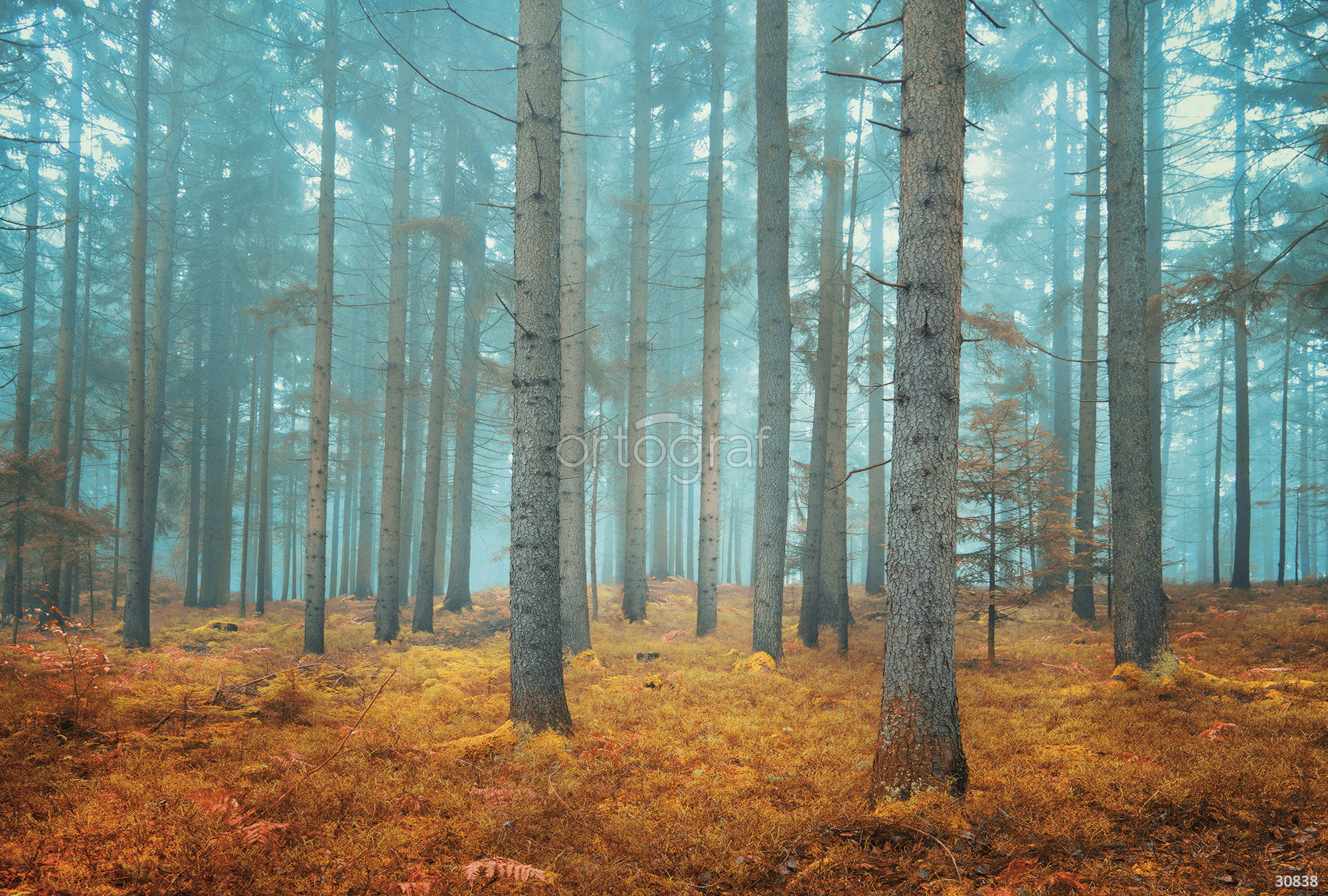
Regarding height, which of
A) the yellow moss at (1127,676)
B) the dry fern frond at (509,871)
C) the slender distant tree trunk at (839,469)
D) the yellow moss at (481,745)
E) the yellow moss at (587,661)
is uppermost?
the slender distant tree trunk at (839,469)

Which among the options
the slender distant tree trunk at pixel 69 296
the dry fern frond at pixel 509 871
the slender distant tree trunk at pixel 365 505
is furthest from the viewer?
the slender distant tree trunk at pixel 365 505

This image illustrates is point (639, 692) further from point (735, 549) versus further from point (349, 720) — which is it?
point (735, 549)

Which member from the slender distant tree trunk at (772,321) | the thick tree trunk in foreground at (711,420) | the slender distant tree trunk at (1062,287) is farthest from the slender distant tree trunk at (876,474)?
the slender distant tree trunk at (772,321)

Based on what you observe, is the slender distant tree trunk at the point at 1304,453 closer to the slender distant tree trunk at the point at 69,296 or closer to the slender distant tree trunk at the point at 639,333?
the slender distant tree trunk at the point at 639,333

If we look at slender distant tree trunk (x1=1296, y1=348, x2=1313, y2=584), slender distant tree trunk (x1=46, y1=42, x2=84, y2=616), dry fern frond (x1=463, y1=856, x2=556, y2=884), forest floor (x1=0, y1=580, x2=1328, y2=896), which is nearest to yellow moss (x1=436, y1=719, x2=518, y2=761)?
forest floor (x1=0, y1=580, x2=1328, y2=896)

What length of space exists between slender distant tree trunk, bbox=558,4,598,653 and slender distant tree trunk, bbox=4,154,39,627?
818 centimetres

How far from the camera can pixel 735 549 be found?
2883 cm

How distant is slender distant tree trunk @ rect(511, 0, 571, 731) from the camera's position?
5.56 metres

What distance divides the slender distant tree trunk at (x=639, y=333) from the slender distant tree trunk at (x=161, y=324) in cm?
923

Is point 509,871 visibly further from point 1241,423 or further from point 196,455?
point 196,455

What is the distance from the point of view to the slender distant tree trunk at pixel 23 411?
10711 mm

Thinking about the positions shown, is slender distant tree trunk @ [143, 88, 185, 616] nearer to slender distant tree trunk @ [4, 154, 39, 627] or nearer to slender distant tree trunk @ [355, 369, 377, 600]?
slender distant tree trunk @ [4, 154, 39, 627]

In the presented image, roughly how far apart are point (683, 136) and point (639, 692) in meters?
17.9

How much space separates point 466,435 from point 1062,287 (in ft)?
59.1
